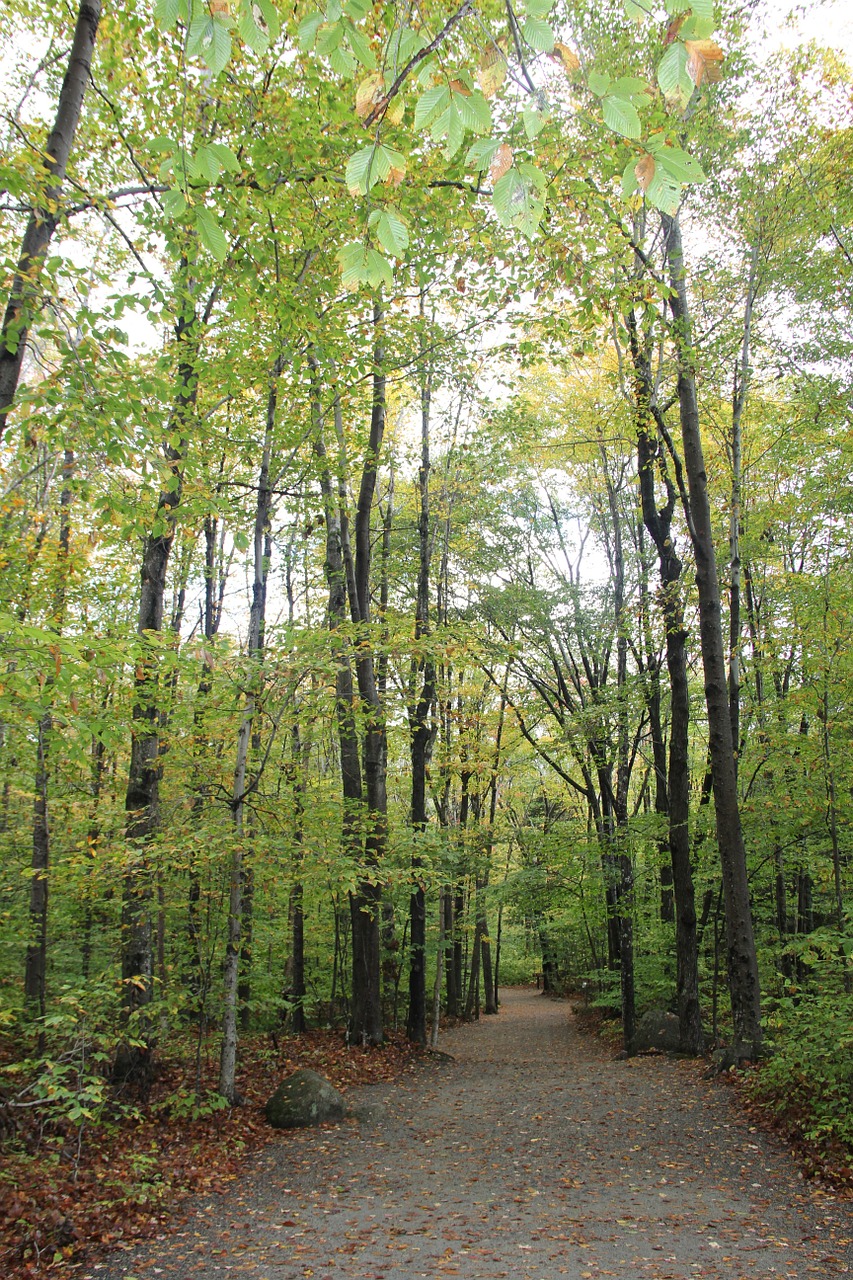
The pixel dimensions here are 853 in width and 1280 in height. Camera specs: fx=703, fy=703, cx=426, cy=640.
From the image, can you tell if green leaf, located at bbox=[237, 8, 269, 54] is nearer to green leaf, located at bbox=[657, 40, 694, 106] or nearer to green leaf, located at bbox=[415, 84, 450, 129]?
green leaf, located at bbox=[415, 84, 450, 129]

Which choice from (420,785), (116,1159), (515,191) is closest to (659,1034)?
(420,785)

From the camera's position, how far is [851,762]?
24.6ft

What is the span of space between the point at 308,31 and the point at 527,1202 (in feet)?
22.2

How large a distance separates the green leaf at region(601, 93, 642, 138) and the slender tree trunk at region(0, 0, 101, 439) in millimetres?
2940

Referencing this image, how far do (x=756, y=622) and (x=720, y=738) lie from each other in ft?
15.7

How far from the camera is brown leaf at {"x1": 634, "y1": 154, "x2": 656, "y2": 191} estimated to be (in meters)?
1.97

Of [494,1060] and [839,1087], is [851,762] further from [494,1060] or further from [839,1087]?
[494,1060]

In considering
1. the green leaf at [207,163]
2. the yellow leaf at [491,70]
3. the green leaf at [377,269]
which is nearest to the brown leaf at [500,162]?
the yellow leaf at [491,70]

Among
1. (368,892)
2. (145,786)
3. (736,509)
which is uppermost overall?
(736,509)

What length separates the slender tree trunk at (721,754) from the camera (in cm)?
800

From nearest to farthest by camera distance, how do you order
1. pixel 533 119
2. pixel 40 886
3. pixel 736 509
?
1. pixel 533 119
2. pixel 40 886
3. pixel 736 509

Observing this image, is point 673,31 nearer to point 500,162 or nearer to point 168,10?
point 500,162

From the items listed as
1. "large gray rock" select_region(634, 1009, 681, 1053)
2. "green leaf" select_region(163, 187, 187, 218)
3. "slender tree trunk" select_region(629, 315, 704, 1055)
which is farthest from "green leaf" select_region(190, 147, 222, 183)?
"large gray rock" select_region(634, 1009, 681, 1053)

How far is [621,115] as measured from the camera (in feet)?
5.96
